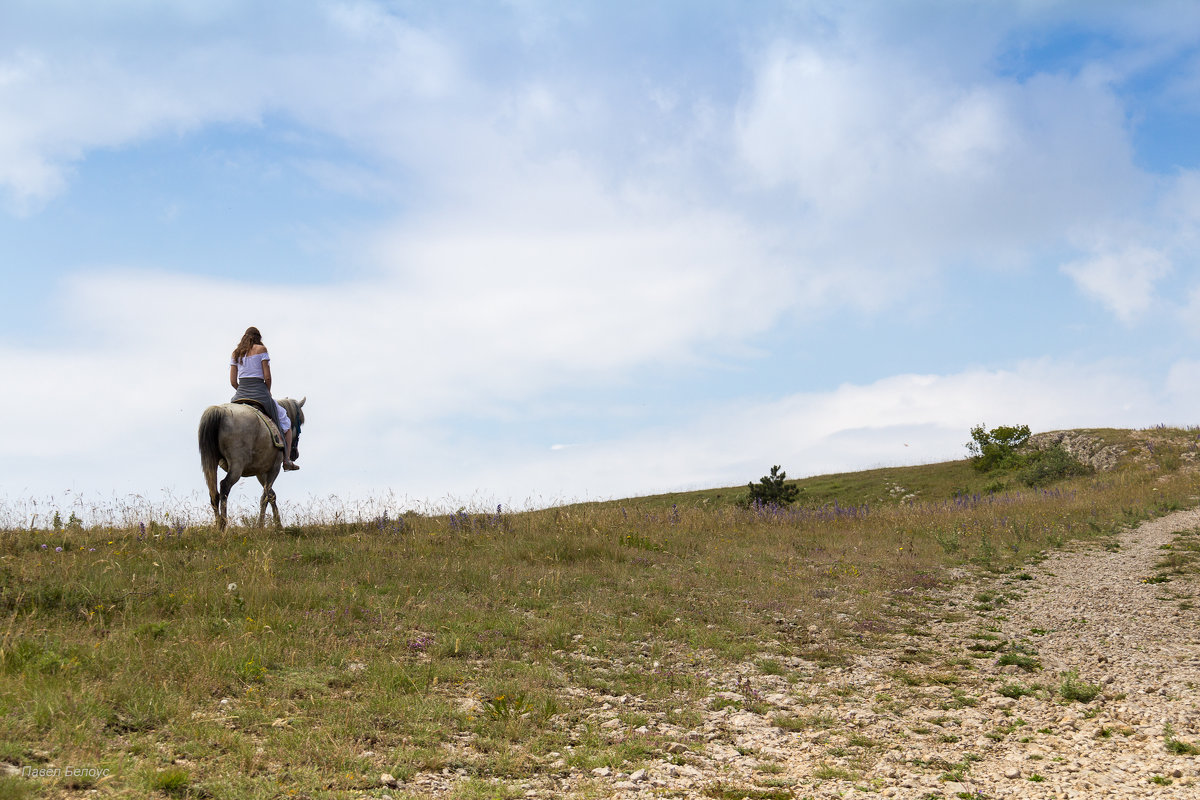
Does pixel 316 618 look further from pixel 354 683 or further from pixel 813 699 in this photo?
pixel 813 699

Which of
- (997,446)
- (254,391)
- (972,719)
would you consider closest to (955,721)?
(972,719)

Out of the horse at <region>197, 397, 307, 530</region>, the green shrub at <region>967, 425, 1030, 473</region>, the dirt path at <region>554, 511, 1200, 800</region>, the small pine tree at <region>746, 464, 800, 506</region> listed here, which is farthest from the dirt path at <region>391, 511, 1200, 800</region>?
the green shrub at <region>967, 425, 1030, 473</region>

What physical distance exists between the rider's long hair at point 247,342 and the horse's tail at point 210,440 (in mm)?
1534

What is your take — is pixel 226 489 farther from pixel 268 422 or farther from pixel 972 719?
pixel 972 719

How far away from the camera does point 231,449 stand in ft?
51.4

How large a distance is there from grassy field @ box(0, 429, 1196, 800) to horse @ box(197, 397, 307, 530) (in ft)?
3.23

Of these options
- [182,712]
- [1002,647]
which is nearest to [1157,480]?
[1002,647]

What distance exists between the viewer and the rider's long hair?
16500 mm

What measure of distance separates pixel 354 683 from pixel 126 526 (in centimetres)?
1035

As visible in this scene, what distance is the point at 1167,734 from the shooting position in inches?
271

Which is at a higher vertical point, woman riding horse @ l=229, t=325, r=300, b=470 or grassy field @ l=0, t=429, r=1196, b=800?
woman riding horse @ l=229, t=325, r=300, b=470

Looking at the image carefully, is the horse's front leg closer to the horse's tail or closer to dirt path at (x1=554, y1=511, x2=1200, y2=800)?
the horse's tail

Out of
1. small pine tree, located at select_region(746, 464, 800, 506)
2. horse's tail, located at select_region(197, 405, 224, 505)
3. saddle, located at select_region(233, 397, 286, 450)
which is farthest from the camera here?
small pine tree, located at select_region(746, 464, 800, 506)

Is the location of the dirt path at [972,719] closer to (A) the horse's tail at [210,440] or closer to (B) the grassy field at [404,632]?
(B) the grassy field at [404,632]
